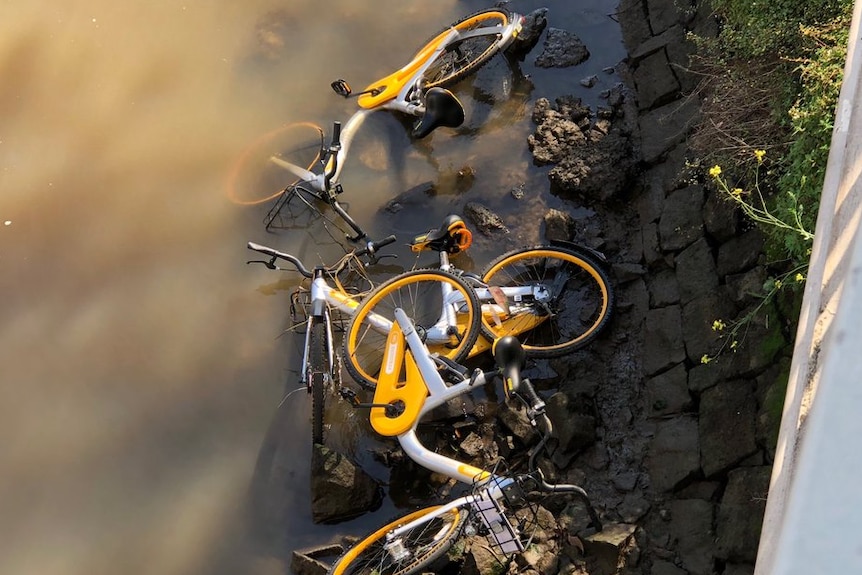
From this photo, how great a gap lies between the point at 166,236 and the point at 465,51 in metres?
3.43

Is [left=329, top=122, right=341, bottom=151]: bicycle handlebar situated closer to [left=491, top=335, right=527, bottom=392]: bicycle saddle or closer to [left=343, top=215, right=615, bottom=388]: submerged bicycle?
[left=343, top=215, right=615, bottom=388]: submerged bicycle

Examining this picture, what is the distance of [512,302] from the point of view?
5.22m

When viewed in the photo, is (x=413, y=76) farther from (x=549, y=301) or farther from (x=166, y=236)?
(x=166, y=236)

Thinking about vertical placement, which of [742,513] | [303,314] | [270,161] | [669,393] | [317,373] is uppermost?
[270,161]

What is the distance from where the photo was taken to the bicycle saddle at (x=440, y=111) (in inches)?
219

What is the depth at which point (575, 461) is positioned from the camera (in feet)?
16.2

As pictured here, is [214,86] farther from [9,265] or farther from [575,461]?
[575,461]

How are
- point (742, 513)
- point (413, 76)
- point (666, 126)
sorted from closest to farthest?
1. point (742, 513)
2. point (666, 126)
3. point (413, 76)

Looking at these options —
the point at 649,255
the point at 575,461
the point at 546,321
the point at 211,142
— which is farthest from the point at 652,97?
the point at 211,142

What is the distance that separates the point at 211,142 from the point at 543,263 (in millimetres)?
3561

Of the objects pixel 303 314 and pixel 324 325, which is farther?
pixel 303 314

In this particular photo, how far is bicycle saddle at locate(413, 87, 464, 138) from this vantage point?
18.3ft

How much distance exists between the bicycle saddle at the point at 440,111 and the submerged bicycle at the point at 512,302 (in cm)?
96

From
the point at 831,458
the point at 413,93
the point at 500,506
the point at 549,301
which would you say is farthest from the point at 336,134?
the point at 831,458
